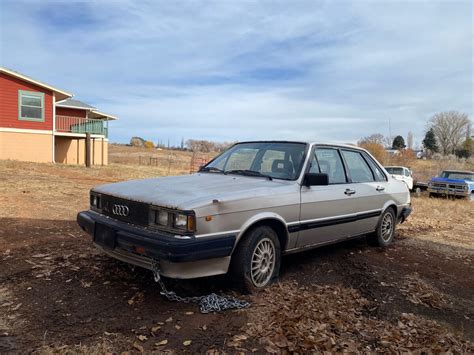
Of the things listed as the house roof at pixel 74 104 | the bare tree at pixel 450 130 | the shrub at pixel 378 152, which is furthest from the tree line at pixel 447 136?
the house roof at pixel 74 104

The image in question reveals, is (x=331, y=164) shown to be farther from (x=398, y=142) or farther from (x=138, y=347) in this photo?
(x=398, y=142)

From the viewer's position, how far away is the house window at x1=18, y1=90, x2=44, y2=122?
21.5 metres

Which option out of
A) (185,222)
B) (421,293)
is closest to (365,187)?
(421,293)

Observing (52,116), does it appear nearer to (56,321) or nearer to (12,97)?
(12,97)

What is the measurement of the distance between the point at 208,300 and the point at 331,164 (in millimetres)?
2439

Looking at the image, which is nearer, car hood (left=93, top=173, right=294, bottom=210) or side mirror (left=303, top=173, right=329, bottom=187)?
car hood (left=93, top=173, right=294, bottom=210)

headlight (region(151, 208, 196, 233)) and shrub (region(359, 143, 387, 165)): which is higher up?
shrub (region(359, 143, 387, 165))

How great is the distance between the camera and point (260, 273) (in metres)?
3.95

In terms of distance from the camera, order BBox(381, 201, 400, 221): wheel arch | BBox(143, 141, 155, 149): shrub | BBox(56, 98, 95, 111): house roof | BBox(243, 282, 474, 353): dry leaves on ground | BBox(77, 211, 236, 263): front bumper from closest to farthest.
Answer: BBox(243, 282, 474, 353): dry leaves on ground < BBox(77, 211, 236, 263): front bumper < BBox(381, 201, 400, 221): wheel arch < BBox(56, 98, 95, 111): house roof < BBox(143, 141, 155, 149): shrub

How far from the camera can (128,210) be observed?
377 centimetres

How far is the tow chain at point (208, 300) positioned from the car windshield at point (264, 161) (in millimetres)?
1476

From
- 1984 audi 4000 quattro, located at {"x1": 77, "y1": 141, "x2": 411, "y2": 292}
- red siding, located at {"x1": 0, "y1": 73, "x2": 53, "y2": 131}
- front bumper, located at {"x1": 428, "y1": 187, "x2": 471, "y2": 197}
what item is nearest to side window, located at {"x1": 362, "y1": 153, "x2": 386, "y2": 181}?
1984 audi 4000 quattro, located at {"x1": 77, "y1": 141, "x2": 411, "y2": 292}

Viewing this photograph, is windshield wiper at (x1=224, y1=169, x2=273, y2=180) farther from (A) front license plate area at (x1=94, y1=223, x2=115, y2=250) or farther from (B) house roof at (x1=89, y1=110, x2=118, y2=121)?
(B) house roof at (x1=89, y1=110, x2=118, y2=121)

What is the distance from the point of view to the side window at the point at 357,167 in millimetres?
5410
